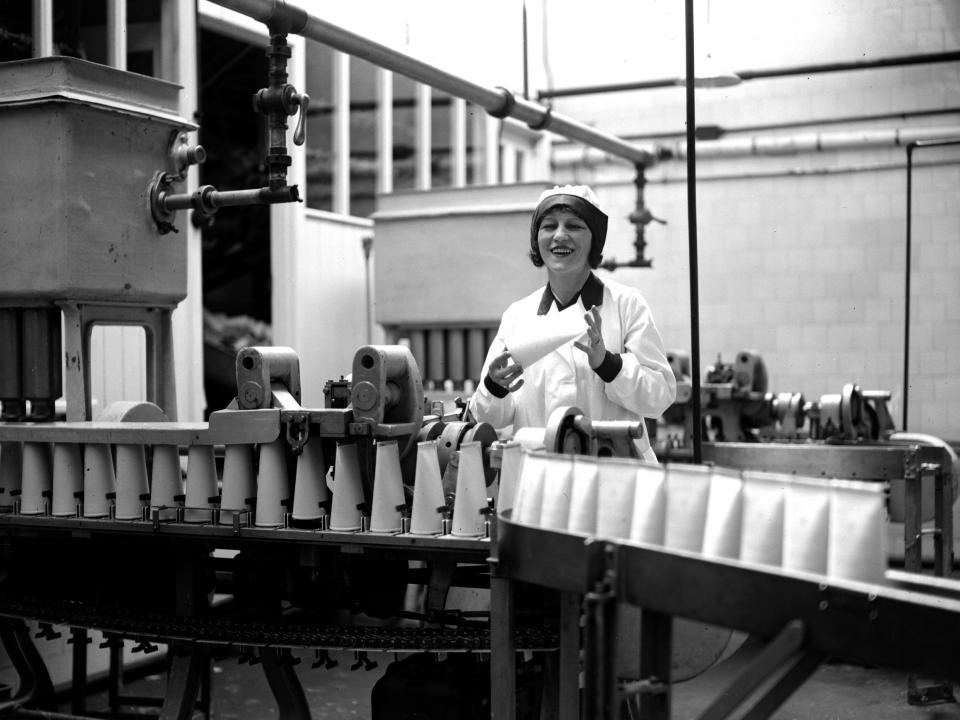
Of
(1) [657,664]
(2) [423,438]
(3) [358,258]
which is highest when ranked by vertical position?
(3) [358,258]

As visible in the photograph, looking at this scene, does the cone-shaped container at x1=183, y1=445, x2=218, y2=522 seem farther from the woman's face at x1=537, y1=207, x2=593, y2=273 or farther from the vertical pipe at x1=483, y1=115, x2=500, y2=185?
the vertical pipe at x1=483, y1=115, x2=500, y2=185

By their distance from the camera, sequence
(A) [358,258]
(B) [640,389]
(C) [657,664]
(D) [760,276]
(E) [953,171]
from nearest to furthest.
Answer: (C) [657,664] < (B) [640,389] < (A) [358,258] < (E) [953,171] < (D) [760,276]

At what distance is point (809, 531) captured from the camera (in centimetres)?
159

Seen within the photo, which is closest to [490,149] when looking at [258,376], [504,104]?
[504,104]

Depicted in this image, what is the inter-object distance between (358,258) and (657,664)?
17.0ft

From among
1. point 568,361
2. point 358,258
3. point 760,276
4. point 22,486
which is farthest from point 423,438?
point 760,276

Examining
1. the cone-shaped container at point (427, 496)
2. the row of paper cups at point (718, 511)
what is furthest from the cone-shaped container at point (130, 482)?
the row of paper cups at point (718, 511)

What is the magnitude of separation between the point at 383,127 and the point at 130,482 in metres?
4.43

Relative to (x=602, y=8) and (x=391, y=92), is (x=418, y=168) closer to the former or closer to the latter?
(x=391, y=92)

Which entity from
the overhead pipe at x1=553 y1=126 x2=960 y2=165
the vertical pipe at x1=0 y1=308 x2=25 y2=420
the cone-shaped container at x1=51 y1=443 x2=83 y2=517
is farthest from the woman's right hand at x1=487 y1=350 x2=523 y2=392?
the overhead pipe at x1=553 y1=126 x2=960 y2=165

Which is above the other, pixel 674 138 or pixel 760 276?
pixel 674 138

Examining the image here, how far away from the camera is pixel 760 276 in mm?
8664

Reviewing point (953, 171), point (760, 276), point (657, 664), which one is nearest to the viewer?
point (657, 664)

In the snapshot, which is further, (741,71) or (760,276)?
(760,276)
